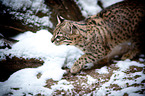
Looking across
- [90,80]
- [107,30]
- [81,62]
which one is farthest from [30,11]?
[90,80]

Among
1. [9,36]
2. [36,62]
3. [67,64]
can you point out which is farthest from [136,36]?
[9,36]

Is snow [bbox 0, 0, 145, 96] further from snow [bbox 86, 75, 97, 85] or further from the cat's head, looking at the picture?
the cat's head

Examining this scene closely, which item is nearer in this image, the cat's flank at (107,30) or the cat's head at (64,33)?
the cat's head at (64,33)

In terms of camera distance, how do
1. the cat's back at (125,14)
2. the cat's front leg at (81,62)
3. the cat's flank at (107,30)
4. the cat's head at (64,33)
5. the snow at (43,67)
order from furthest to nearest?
the cat's back at (125,14), the cat's front leg at (81,62), the cat's flank at (107,30), the cat's head at (64,33), the snow at (43,67)

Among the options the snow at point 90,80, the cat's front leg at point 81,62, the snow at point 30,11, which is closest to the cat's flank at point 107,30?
the cat's front leg at point 81,62

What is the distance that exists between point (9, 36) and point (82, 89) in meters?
2.89

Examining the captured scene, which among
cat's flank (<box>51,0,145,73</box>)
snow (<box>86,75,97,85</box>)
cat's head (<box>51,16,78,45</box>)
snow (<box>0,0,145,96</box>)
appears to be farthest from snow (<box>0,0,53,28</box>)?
snow (<box>86,75,97,85</box>)

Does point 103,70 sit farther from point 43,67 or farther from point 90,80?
point 43,67

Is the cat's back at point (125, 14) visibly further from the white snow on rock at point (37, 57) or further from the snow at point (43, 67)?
the white snow on rock at point (37, 57)

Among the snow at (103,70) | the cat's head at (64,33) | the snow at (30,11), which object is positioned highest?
the snow at (30,11)

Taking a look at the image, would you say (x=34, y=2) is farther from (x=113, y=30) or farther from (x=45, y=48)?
(x=113, y=30)

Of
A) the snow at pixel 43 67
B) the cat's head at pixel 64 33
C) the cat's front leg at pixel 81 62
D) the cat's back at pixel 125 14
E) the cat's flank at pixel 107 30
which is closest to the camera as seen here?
the snow at pixel 43 67

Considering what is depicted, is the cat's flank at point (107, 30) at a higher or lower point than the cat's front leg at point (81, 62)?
higher

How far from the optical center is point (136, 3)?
379cm
